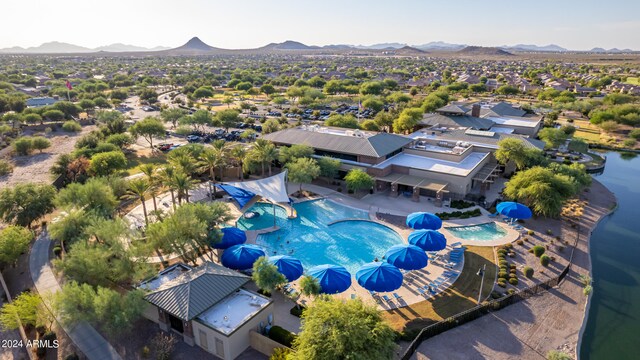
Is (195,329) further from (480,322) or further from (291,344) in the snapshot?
(480,322)

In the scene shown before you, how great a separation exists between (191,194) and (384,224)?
27707 mm

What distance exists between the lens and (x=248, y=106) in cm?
11644

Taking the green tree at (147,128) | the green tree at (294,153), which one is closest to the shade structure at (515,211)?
the green tree at (294,153)

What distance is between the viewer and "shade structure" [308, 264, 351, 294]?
96.9 feet

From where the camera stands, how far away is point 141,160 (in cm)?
7056

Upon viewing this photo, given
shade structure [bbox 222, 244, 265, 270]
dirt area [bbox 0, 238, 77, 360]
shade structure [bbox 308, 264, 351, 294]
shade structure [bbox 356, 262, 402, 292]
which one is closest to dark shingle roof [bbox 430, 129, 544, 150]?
shade structure [bbox 356, 262, 402, 292]

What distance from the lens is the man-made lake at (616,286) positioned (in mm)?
29000

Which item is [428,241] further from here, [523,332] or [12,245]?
[12,245]

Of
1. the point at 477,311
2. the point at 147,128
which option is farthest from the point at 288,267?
the point at 147,128

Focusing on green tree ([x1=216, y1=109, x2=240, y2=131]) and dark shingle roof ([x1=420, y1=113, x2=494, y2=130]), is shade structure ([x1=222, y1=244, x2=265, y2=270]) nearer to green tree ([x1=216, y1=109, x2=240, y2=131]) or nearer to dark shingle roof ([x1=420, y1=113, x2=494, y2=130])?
dark shingle roof ([x1=420, y1=113, x2=494, y2=130])

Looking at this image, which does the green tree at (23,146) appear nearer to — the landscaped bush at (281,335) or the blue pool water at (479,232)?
the landscaped bush at (281,335)

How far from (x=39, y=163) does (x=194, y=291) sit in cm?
6163

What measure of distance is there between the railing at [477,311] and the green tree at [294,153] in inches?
1330

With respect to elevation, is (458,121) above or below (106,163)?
above
